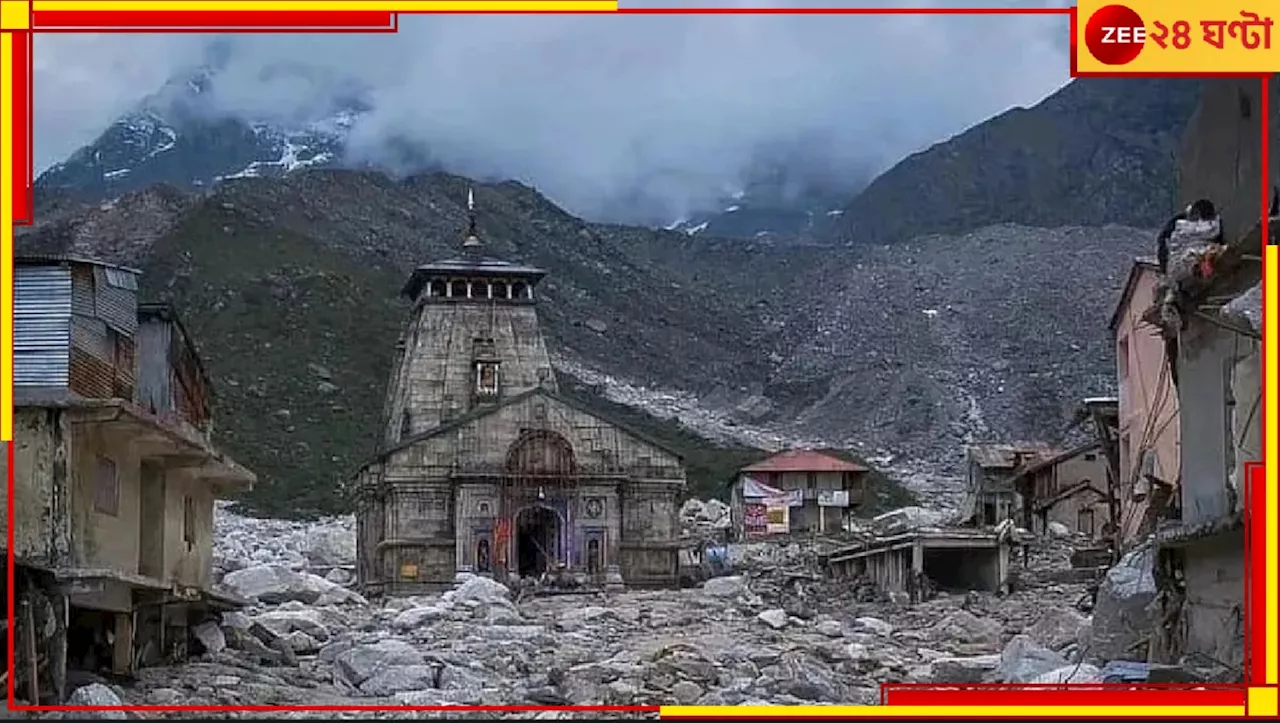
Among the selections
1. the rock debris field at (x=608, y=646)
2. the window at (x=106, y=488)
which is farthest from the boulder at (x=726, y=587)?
the window at (x=106, y=488)

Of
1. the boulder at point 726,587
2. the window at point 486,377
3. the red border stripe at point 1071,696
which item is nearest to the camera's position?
the red border stripe at point 1071,696

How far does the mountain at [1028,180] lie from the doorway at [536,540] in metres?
43.3

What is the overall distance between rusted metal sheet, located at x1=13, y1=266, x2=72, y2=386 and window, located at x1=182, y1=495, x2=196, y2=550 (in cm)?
506

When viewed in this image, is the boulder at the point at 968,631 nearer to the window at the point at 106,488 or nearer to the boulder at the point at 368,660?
the boulder at the point at 368,660

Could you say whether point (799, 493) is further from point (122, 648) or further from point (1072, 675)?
point (1072, 675)

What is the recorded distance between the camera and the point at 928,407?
87562 mm

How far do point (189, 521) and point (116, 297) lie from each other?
4.60 metres

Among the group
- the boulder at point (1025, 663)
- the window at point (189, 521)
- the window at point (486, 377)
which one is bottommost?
the boulder at point (1025, 663)

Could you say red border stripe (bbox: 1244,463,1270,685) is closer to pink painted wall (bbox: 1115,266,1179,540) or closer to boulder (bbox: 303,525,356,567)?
pink painted wall (bbox: 1115,266,1179,540)

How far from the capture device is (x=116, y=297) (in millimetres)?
14969

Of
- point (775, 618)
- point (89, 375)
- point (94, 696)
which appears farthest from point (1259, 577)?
point (775, 618)

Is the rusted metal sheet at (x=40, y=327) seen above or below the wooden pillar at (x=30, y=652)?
above

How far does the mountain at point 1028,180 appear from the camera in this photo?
3460 inches

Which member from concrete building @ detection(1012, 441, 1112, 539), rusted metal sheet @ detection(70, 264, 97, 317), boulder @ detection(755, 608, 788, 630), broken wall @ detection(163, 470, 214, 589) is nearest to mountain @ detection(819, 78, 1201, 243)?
concrete building @ detection(1012, 441, 1112, 539)
